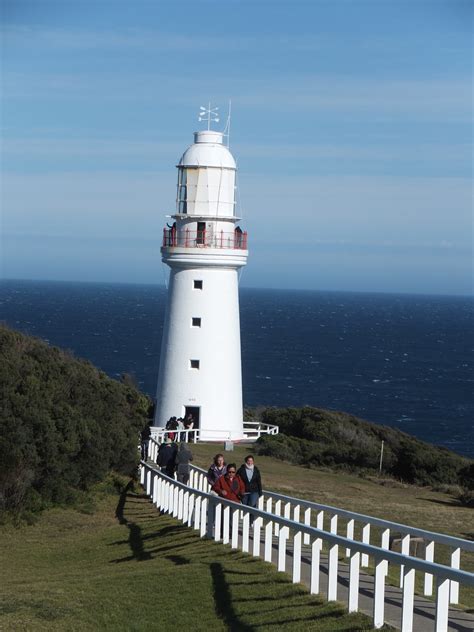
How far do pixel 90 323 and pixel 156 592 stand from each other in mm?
136079

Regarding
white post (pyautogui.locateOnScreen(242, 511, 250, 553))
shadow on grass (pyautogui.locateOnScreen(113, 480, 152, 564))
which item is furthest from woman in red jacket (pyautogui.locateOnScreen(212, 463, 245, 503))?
white post (pyautogui.locateOnScreen(242, 511, 250, 553))

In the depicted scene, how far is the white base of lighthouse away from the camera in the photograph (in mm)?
35625

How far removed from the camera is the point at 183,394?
117 feet

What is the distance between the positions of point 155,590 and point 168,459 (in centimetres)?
1173

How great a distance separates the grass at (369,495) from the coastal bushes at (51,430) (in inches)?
120

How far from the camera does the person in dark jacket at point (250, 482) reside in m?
18.4

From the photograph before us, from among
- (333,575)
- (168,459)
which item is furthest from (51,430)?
(333,575)

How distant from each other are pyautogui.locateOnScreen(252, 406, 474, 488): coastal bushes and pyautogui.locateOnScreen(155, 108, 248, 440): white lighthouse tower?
84.2 inches

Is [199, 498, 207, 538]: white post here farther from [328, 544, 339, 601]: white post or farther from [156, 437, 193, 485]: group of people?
[328, 544, 339, 601]: white post

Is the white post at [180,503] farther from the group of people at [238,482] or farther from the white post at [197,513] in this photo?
the white post at [197,513]

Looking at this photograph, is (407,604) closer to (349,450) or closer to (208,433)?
(208,433)

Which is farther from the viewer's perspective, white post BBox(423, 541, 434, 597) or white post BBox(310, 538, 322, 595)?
white post BBox(423, 541, 434, 597)

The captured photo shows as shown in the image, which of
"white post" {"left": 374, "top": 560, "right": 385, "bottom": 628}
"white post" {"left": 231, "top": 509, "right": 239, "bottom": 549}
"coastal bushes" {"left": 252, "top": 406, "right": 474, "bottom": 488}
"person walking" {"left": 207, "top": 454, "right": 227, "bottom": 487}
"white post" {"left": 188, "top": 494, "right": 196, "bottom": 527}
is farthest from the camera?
"coastal bushes" {"left": 252, "top": 406, "right": 474, "bottom": 488}

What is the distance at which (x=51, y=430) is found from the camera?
2356cm
